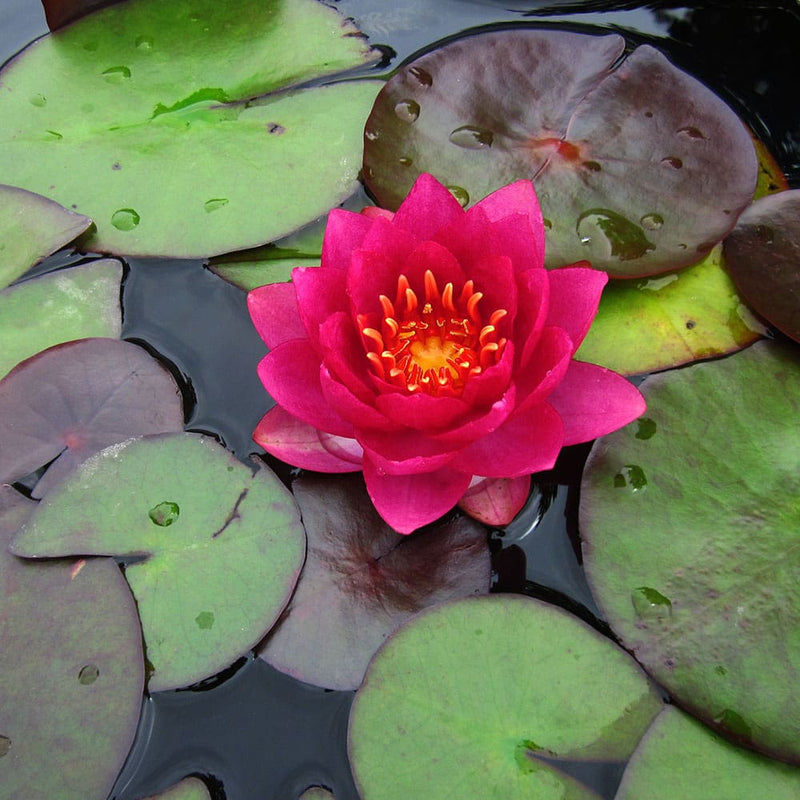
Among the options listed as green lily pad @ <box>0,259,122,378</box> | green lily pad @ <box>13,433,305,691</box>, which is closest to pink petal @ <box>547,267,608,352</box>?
green lily pad @ <box>13,433,305,691</box>

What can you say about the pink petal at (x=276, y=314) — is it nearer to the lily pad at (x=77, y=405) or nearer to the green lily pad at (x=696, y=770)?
the lily pad at (x=77, y=405)

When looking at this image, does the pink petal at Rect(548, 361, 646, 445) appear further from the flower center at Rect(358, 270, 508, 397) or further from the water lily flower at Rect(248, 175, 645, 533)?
the flower center at Rect(358, 270, 508, 397)

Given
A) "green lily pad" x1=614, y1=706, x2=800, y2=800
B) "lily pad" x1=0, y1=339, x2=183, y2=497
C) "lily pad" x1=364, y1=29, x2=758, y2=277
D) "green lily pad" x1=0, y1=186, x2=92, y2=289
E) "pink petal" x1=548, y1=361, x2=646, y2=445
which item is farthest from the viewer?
"green lily pad" x1=0, y1=186, x2=92, y2=289

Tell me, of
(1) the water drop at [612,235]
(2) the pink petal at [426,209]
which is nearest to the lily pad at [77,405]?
(2) the pink petal at [426,209]

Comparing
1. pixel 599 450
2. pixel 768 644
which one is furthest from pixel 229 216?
pixel 768 644

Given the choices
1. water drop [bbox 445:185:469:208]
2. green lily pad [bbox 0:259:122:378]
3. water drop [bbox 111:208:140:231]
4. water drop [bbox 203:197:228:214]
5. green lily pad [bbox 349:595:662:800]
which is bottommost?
green lily pad [bbox 349:595:662:800]

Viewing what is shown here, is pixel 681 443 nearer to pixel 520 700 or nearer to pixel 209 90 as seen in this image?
pixel 520 700

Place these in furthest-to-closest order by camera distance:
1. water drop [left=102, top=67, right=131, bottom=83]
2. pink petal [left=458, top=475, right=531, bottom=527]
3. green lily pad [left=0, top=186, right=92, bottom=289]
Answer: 1. water drop [left=102, top=67, right=131, bottom=83]
2. green lily pad [left=0, top=186, right=92, bottom=289]
3. pink petal [left=458, top=475, right=531, bottom=527]
